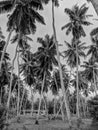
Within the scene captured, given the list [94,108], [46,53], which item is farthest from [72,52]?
[94,108]

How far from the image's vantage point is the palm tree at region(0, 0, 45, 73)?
20541 millimetres

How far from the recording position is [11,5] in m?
21.0

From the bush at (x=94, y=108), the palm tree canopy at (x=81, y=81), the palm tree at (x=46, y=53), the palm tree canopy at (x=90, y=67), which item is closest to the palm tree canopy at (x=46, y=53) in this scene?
the palm tree at (x=46, y=53)

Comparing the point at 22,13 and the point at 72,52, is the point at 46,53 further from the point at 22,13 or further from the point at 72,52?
the point at 22,13

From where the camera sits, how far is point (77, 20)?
29.7 meters

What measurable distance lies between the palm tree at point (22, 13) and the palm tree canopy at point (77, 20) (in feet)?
29.5

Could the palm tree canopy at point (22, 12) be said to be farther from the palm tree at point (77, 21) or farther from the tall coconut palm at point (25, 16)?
the palm tree at point (77, 21)

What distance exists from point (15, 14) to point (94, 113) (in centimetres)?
1660

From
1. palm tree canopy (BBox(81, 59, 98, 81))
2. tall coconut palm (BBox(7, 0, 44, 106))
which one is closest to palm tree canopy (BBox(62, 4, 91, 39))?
tall coconut palm (BBox(7, 0, 44, 106))

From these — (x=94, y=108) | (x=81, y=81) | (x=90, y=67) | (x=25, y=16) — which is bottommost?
(x=94, y=108)

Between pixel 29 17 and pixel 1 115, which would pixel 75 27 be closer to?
pixel 29 17

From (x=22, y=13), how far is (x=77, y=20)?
487 inches

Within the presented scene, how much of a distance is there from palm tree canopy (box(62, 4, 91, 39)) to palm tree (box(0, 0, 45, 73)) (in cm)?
898

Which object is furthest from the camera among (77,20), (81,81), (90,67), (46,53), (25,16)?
(81,81)
